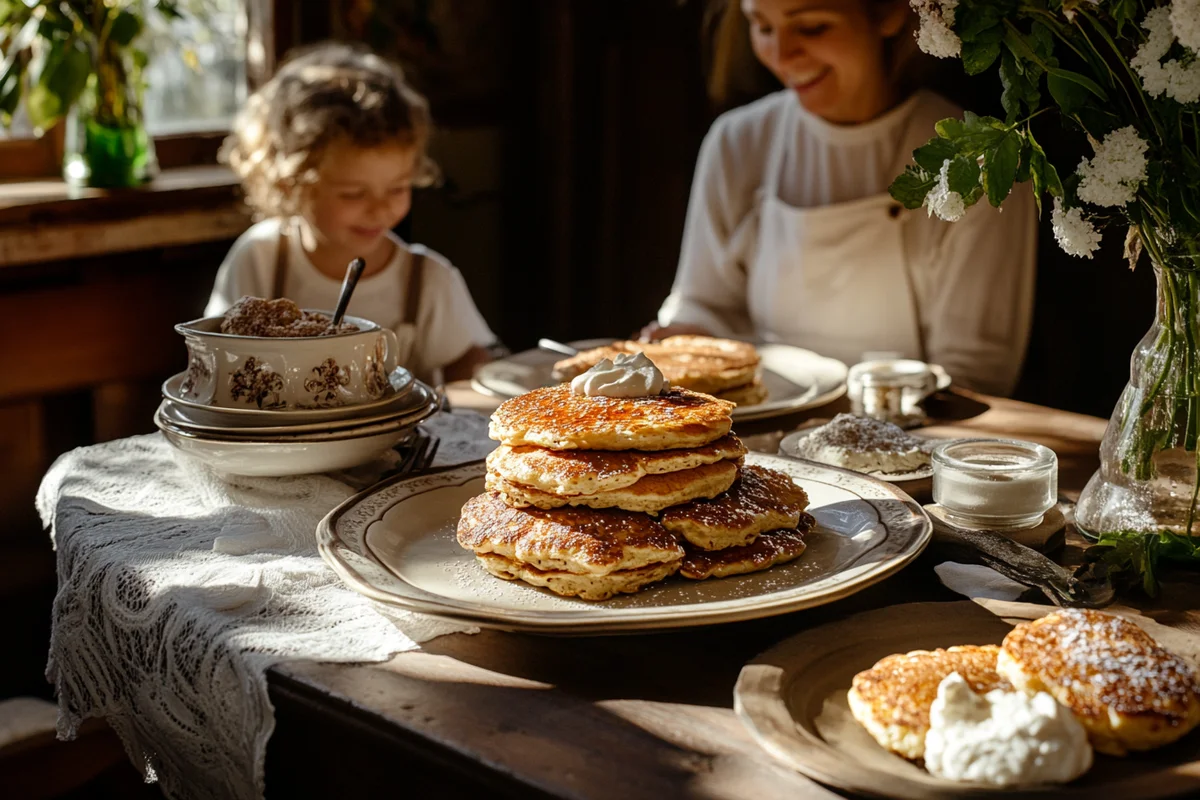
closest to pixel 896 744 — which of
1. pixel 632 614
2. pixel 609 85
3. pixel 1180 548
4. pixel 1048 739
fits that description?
pixel 1048 739

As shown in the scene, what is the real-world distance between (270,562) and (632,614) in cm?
44

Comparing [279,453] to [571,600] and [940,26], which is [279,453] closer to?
[571,600]

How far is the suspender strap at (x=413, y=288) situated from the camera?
9.39ft

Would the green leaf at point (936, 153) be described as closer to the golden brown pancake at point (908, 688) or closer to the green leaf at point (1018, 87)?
the green leaf at point (1018, 87)

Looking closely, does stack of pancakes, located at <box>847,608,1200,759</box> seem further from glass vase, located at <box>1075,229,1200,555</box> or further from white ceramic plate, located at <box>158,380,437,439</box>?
white ceramic plate, located at <box>158,380,437,439</box>

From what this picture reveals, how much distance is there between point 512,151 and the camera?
418cm

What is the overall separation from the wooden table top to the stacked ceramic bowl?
42cm

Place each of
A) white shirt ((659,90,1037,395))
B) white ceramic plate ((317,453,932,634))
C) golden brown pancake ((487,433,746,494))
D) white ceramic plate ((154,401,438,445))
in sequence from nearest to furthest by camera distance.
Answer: white ceramic plate ((317,453,932,634)), golden brown pancake ((487,433,746,494)), white ceramic plate ((154,401,438,445)), white shirt ((659,90,1037,395))

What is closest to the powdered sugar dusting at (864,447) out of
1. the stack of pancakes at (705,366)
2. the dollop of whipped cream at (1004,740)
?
the stack of pancakes at (705,366)

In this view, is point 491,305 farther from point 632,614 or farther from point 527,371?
point 632,614

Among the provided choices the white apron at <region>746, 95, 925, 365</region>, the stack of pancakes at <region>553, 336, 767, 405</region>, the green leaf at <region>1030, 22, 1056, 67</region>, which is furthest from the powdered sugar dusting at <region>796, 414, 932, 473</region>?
the white apron at <region>746, 95, 925, 365</region>

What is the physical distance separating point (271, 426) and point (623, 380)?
0.44 meters

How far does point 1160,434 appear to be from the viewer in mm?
1363

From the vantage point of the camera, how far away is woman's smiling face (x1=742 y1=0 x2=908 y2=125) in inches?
106
